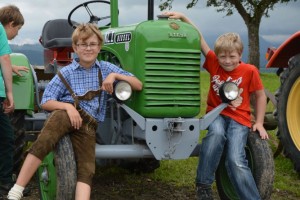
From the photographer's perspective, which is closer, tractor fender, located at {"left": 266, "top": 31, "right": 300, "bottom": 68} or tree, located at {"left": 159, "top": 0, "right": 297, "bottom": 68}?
tractor fender, located at {"left": 266, "top": 31, "right": 300, "bottom": 68}

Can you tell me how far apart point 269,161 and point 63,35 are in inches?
117

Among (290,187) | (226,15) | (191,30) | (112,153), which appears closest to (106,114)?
(112,153)

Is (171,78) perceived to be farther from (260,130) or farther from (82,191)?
(82,191)

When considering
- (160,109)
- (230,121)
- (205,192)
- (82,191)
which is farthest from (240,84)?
(82,191)

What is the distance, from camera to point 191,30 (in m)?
3.79

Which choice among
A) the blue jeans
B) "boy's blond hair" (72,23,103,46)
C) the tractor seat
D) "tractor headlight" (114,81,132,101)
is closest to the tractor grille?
"tractor headlight" (114,81,132,101)

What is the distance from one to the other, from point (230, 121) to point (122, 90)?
2.62ft

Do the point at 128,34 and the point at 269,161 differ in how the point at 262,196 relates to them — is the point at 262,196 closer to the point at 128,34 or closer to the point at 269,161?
the point at 269,161

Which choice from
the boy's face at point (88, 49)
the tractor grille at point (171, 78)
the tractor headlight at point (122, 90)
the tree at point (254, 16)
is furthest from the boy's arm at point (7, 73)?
the tree at point (254, 16)

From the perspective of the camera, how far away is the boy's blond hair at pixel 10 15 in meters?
4.40

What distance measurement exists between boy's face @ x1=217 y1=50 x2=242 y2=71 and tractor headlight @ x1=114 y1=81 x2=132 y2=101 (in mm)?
715

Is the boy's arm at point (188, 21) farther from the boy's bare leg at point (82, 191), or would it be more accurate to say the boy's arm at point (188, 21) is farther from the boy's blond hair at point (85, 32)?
the boy's bare leg at point (82, 191)

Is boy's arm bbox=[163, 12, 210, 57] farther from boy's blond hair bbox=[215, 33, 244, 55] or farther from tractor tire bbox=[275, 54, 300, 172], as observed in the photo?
tractor tire bbox=[275, 54, 300, 172]

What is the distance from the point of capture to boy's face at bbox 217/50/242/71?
3854 millimetres
